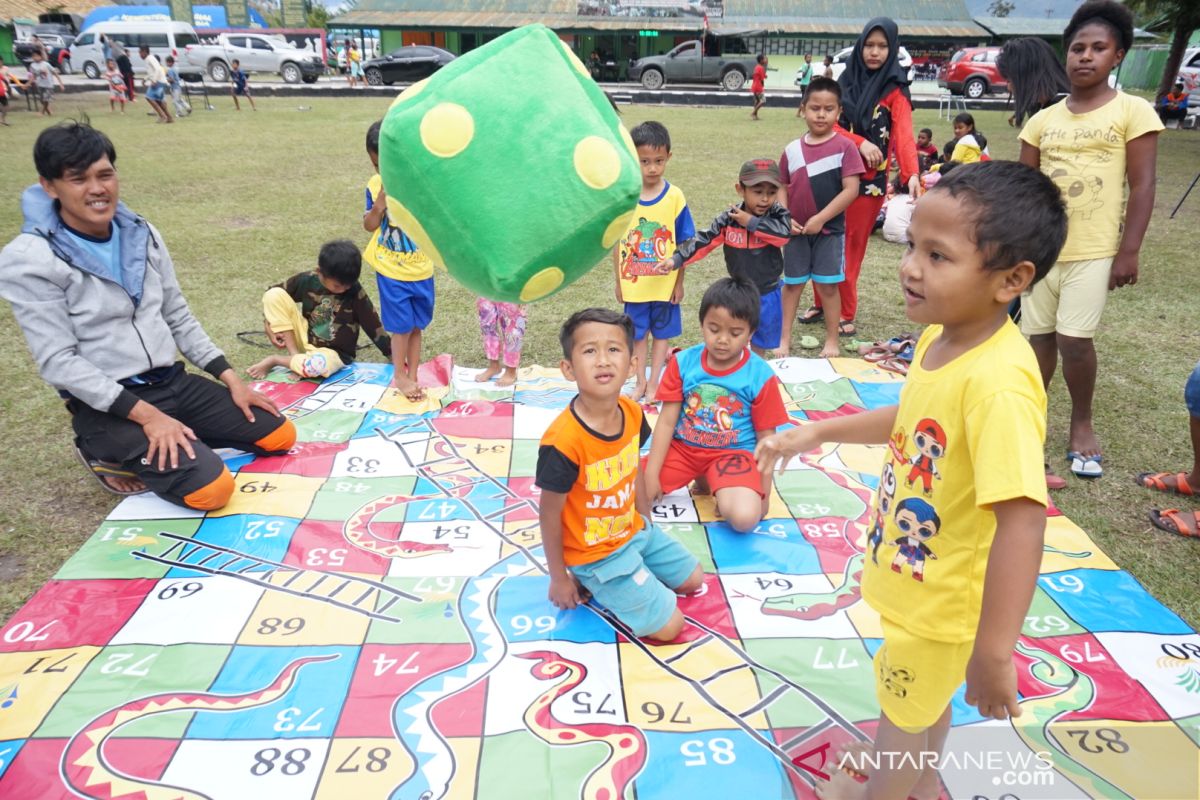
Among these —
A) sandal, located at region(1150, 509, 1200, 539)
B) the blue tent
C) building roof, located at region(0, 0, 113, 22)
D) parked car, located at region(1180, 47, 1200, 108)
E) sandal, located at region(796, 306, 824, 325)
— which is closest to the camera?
sandal, located at region(1150, 509, 1200, 539)

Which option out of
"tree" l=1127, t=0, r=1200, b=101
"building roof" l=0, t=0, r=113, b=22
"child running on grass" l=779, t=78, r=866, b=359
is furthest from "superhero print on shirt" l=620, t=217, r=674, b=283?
"building roof" l=0, t=0, r=113, b=22

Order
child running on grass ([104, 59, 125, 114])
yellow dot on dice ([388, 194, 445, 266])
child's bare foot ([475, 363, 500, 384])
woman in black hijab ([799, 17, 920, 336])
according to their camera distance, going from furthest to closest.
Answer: child running on grass ([104, 59, 125, 114]) → woman in black hijab ([799, 17, 920, 336]) → child's bare foot ([475, 363, 500, 384]) → yellow dot on dice ([388, 194, 445, 266])

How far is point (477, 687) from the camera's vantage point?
2311 mm

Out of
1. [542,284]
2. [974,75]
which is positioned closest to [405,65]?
[974,75]

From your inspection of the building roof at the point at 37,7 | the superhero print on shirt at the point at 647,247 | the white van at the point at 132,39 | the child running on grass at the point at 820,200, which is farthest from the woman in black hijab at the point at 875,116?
the building roof at the point at 37,7

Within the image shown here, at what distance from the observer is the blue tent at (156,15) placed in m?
33.9

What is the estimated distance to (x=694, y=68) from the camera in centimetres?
2583

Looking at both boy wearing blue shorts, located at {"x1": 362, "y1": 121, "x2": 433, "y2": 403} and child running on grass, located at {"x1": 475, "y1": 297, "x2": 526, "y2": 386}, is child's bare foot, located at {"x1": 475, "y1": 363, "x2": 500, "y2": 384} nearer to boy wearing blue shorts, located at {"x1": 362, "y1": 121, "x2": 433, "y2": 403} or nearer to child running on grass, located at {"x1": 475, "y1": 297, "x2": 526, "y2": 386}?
child running on grass, located at {"x1": 475, "y1": 297, "x2": 526, "y2": 386}

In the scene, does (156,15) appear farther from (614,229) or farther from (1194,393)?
(1194,393)

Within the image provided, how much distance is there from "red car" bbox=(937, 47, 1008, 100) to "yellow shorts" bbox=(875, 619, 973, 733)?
2489 cm

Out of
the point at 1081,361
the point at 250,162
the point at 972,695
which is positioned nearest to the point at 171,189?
the point at 250,162

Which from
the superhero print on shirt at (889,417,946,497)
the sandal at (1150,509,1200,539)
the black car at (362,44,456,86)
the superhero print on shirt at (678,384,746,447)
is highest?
the black car at (362,44,456,86)

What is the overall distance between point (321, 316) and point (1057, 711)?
4.23 m

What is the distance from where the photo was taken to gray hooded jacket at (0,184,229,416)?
A: 119 inches
